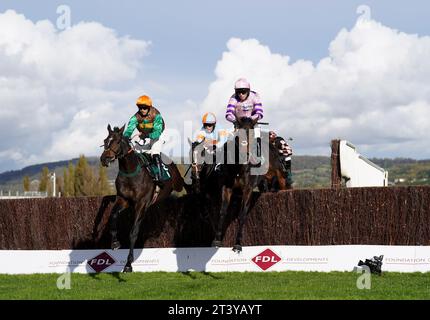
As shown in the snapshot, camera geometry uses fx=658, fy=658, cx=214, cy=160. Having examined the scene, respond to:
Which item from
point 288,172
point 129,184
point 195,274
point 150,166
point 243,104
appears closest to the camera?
point 243,104

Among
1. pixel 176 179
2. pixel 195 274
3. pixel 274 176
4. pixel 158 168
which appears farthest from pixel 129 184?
pixel 274 176

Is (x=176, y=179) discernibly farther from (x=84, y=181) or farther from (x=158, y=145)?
(x=84, y=181)

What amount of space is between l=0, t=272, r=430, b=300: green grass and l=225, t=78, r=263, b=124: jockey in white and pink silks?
3.63m

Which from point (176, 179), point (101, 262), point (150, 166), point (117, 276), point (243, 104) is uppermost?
point (243, 104)

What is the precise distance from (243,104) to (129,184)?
3202 mm

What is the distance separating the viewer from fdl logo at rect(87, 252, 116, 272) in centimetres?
1684

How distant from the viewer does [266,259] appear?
51.4 ft

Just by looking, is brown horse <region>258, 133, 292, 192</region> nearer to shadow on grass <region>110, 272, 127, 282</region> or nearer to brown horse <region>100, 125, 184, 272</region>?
brown horse <region>100, 125, 184, 272</region>

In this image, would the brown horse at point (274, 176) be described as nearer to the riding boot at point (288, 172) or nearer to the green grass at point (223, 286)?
the riding boot at point (288, 172)

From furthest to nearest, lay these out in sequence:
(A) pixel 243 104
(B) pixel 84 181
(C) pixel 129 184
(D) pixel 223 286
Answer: (B) pixel 84 181
(C) pixel 129 184
(A) pixel 243 104
(D) pixel 223 286

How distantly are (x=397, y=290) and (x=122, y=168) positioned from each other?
6737 mm

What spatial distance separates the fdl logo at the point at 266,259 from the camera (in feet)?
51.1

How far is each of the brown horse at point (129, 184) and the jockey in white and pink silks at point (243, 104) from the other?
2.38m

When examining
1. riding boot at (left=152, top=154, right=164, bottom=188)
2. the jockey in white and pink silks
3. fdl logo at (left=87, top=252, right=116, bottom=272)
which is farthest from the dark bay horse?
fdl logo at (left=87, top=252, right=116, bottom=272)
